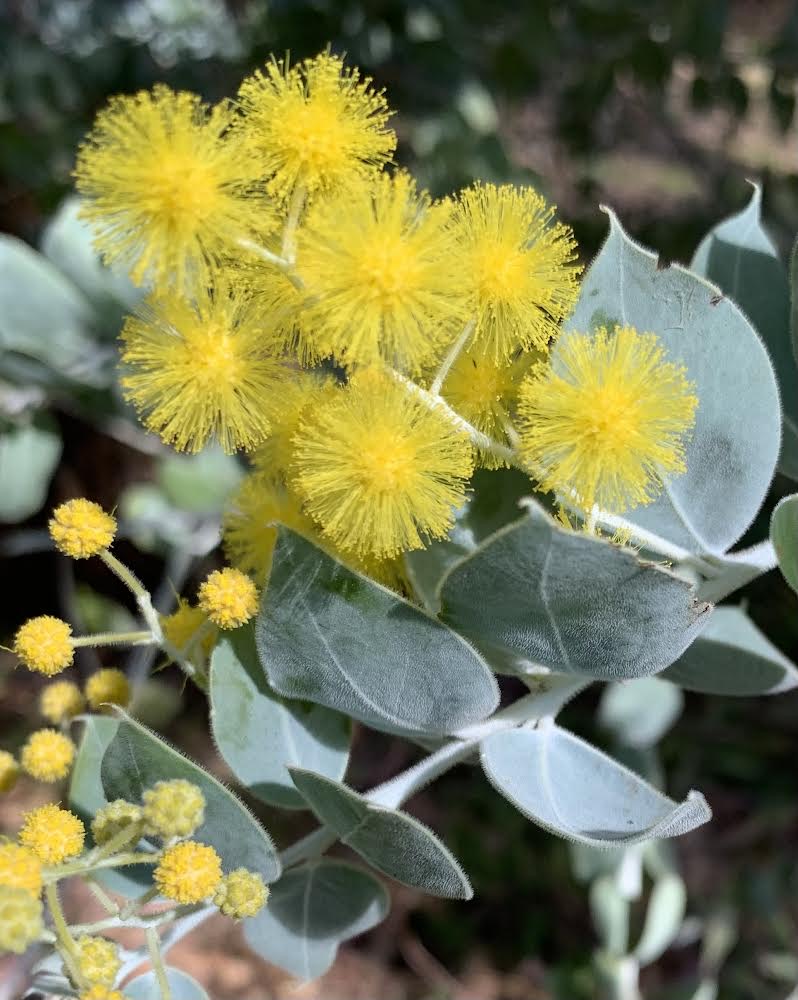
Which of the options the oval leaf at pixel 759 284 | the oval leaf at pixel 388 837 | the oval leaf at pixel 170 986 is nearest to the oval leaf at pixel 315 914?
the oval leaf at pixel 170 986

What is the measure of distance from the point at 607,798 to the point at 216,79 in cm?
180

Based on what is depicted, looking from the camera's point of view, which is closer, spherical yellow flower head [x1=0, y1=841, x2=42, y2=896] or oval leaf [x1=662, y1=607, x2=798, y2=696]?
spherical yellow flower head [x1=0, y1=841, x2=42, y2=896]

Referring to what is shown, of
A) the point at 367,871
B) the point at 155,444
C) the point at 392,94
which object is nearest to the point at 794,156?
the point at 392,94

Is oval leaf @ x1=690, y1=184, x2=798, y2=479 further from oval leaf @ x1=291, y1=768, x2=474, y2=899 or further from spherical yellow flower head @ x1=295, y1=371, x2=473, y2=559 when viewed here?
oval leaf @ x1=291, y1=768, x2=474, y2=899

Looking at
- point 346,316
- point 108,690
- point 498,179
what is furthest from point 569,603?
point 498,179

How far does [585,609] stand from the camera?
0.79m

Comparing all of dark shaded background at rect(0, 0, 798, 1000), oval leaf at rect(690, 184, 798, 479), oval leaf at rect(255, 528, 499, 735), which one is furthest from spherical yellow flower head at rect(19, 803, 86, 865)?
dark shaded background at rect(0, 0, 798, 1000)

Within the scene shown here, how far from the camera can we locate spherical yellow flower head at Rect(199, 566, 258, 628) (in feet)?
2.89

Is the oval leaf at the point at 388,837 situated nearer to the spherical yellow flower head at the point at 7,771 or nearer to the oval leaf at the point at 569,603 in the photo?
the oval leaf at the point at 569,603

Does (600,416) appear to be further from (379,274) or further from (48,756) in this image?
(48,756)

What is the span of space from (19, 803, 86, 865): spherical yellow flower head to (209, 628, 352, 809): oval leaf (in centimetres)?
15

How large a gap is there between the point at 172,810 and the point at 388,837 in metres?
0.18

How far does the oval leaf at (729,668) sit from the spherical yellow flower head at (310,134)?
0.64m

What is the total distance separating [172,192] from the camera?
0.79 meters
